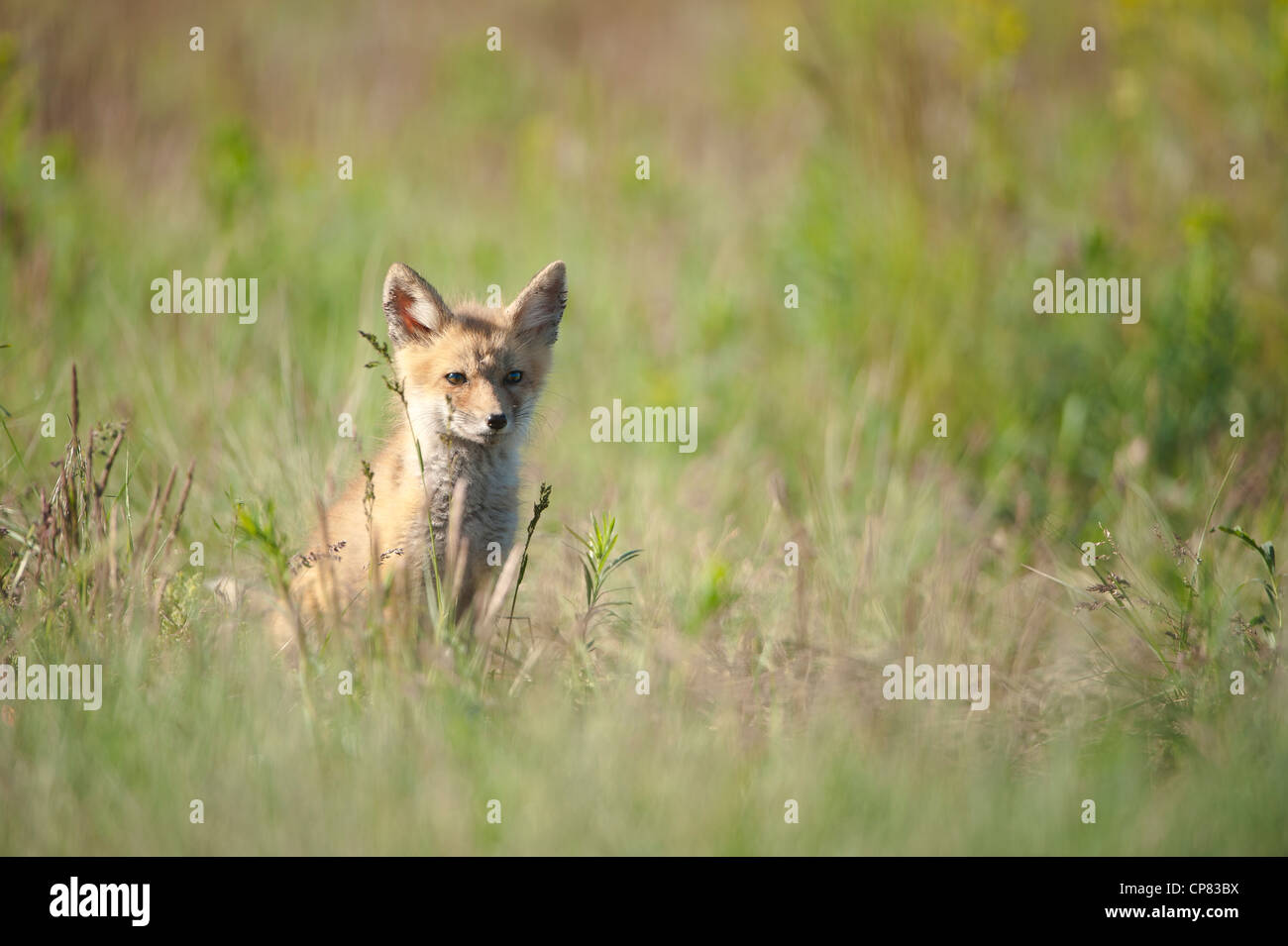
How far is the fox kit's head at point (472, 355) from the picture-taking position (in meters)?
4.71

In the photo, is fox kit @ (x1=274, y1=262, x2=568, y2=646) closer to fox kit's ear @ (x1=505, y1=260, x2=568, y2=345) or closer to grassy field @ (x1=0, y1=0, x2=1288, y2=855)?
fox kit's ear @ (x1=505, y1=260, x2=568, y2=345)

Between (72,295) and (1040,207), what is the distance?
688cm

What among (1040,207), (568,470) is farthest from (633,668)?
(1040,207)

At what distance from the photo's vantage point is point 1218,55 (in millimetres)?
Result: 7414

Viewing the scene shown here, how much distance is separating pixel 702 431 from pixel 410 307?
8.86 feet

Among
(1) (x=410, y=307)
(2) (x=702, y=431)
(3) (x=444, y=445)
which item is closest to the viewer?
(3) (x=444, y=445)

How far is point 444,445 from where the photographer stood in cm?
477

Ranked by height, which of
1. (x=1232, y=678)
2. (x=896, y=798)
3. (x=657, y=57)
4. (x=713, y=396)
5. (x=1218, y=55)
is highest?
(x=657, y=57)

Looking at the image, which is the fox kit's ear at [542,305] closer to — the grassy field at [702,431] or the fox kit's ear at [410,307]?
the fox kit's ear at [410,307]

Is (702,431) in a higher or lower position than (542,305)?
lower

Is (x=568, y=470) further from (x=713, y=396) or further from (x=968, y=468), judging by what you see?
(x=968, y=468)

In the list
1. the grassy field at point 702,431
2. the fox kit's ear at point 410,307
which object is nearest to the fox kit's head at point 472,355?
the fox kit's ear at point 410,307

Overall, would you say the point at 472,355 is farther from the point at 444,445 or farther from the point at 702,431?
the point at 702,431

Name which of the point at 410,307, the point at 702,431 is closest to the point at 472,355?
the point at 410,307
